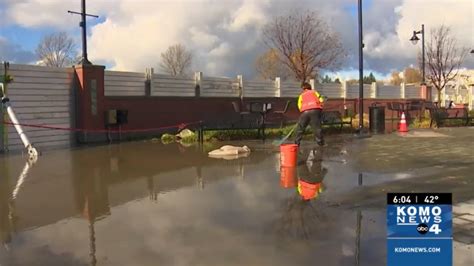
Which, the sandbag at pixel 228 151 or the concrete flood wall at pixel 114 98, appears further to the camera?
the concrete flood wall at pixel 114 98

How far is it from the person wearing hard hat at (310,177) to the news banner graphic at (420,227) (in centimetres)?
424

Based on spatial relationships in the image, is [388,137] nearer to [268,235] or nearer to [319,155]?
[319,155]

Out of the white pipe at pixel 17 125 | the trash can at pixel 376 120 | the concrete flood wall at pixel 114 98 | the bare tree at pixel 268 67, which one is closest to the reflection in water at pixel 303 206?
the white pipe at pixel 17 125

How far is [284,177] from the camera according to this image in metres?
9.77

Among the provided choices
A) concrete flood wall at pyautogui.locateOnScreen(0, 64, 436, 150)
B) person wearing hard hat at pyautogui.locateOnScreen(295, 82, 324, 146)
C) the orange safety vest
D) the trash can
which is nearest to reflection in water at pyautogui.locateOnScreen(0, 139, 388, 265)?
person wearing hard hat at pyautogui.locateOnScreen(295, 82, 324, 146)

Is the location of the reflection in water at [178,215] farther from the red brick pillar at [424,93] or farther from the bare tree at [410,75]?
the bare tree at [410,75]

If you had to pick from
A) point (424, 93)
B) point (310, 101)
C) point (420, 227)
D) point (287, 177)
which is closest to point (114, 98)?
point (310, 101)

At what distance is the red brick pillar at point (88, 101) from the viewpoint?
16969 mm

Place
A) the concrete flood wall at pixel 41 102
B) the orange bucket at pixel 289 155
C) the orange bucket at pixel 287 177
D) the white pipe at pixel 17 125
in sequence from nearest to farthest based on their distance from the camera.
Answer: the orange bucket at pixel 287 177
the orange bucket at pixel 289 155
the white pipe at pixel 17 125
the concrete flood wall at pixel 41 102

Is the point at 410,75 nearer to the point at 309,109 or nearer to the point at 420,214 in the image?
the point at 309,109

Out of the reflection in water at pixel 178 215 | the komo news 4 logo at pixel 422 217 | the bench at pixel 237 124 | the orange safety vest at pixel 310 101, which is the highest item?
the orange safety vest at pixel 310 101

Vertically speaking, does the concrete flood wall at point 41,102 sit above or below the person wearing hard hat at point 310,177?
above

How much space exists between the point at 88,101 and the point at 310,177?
9723 mm

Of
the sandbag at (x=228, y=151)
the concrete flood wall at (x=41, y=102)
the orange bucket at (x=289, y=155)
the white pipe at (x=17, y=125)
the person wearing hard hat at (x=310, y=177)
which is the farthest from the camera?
the concrete flood wall at (x=41, y=102)
